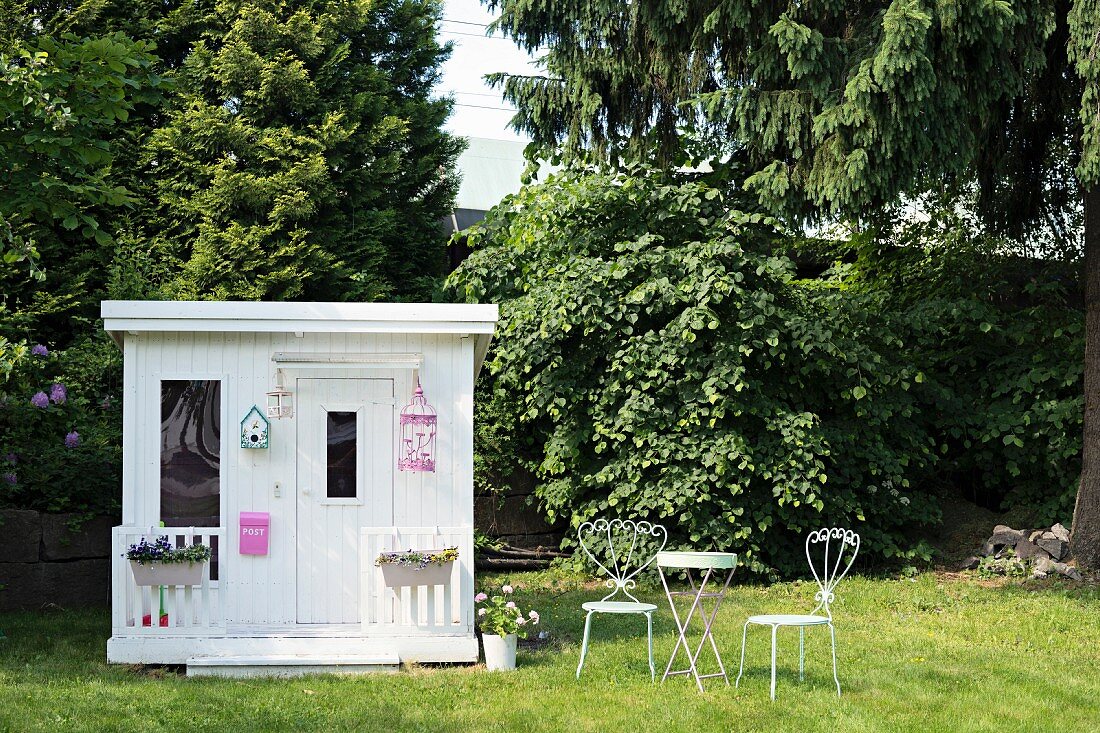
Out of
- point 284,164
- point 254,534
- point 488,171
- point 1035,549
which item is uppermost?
point 488,171

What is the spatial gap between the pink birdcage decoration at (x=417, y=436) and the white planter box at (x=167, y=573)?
1453mm

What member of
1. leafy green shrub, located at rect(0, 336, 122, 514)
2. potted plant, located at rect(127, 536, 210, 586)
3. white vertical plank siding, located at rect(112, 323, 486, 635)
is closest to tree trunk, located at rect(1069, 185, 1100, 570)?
white vertical plank siding, located at rect(112, 323, 486, 635)

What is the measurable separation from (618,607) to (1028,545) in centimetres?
579

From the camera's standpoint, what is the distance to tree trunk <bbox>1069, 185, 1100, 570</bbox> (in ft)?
32.5

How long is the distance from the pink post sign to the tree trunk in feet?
24.4

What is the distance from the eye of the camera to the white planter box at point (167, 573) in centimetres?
677

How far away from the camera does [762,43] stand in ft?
31.9

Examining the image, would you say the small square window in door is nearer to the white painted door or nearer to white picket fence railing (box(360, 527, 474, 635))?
the white painted door

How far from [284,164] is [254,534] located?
22.5 ft

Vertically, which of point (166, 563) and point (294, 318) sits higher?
point (294, 318)

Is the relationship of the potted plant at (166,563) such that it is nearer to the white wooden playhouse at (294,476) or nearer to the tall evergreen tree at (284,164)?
the white wooden playhouse at (294,476)

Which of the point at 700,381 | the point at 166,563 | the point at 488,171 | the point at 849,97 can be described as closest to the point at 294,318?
the point at 166,563

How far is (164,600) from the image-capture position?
6.87 metres

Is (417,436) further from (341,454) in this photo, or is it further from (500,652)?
(500,652)
